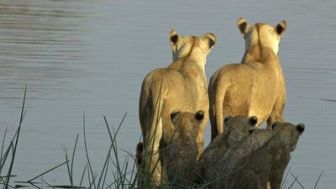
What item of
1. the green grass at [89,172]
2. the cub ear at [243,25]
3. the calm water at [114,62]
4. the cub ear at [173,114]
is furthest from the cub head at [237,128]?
the cub ear at [243,25]

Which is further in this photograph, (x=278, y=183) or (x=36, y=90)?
(x=36, y=90)

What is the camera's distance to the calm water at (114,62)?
41.3 ft

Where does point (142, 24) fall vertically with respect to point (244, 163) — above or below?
above

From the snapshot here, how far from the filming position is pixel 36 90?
15211 mm

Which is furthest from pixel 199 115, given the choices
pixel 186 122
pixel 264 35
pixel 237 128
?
pixel 264 35

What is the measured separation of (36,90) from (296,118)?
9.36 ft

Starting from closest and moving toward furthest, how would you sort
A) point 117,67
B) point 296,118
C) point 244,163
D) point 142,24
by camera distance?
point 244,163 → point 296,118 → point 117,67 → point 142,24

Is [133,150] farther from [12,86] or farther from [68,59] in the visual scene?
[68,59]

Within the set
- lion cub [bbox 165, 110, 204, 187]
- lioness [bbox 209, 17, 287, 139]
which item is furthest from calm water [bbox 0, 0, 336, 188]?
lion cub [bbox 165, 110, 204, 187]

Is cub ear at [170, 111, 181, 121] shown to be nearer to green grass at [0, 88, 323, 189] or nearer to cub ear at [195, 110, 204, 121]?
cub ear at [195, 110, 204, 121]

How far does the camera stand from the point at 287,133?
9.39 metres

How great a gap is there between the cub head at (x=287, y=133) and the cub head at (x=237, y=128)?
165 mm

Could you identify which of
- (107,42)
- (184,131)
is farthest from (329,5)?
(184,131)

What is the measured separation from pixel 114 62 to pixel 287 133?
7699 millimetres
